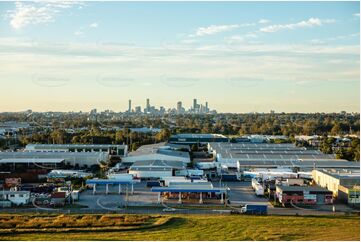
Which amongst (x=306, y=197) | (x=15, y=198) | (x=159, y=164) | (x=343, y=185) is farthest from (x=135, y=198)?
(x=159, y=164)

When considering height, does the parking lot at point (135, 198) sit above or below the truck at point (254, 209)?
below

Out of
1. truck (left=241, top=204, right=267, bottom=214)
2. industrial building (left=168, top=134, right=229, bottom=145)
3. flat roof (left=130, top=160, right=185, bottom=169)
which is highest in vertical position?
industrial building (left=168, top=134, right=229, bottom=145)

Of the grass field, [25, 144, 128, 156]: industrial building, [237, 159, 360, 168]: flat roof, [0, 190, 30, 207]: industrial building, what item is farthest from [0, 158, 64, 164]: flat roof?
the grass field

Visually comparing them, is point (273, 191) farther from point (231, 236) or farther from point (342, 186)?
point (231, 236)

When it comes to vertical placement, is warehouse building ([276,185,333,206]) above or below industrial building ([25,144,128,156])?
below

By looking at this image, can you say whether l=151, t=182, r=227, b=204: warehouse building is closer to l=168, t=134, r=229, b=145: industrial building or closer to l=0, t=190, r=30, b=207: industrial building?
l=0, t=190, r=30, b=207: industrial building

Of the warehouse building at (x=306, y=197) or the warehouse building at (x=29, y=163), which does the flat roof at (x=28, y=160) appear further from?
the warehouse building at (x=306, y=197)

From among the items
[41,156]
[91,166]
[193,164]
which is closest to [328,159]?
[193,164]

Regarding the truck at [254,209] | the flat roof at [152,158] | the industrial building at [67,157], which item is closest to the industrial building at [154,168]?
the flat roof at [152,158]

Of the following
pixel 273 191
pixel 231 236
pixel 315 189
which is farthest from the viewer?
pixel 273 191
